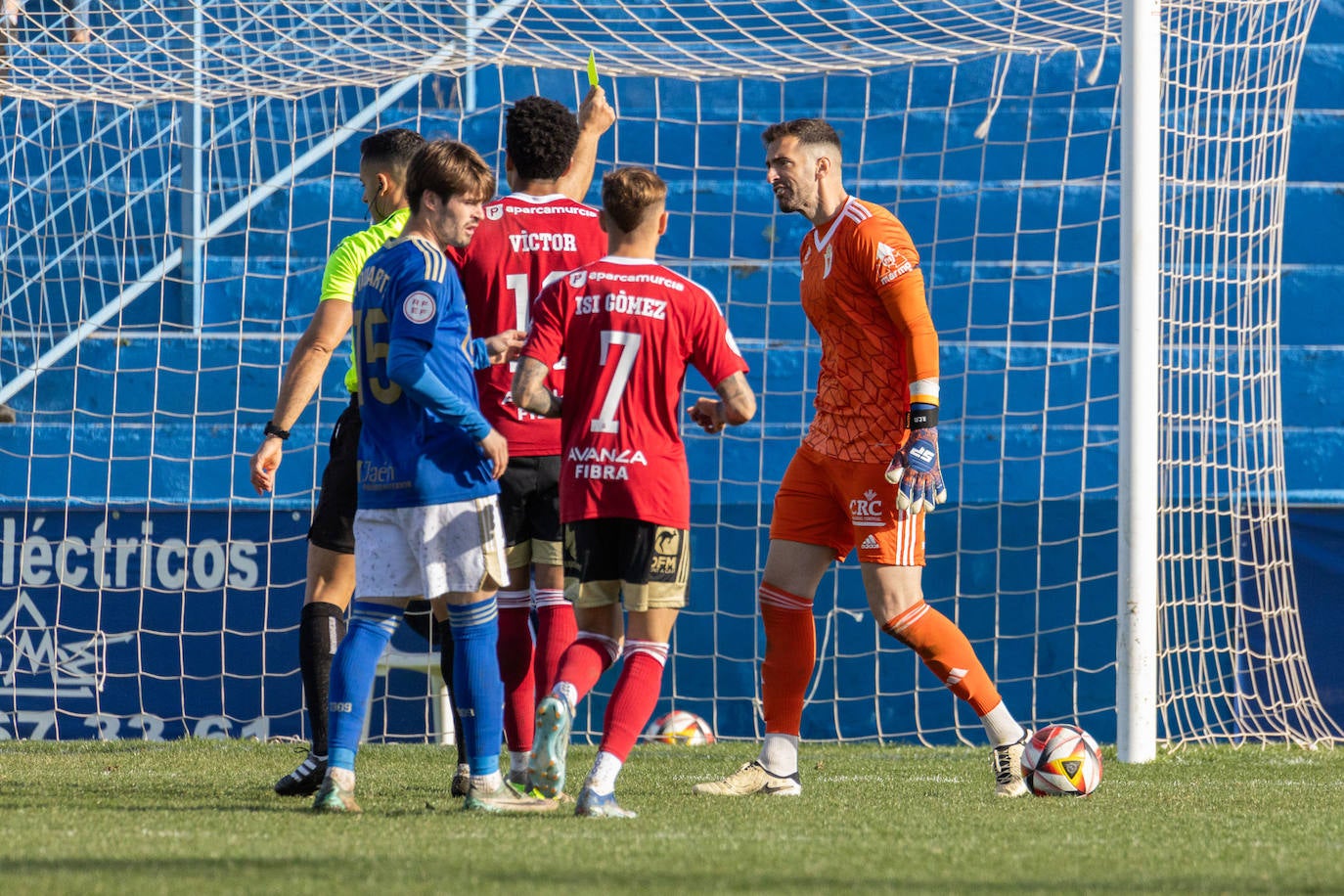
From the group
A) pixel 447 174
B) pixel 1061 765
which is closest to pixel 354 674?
pixel 447 174

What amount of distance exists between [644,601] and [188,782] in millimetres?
1899

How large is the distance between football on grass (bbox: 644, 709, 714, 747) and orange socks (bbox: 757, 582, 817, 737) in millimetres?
2634

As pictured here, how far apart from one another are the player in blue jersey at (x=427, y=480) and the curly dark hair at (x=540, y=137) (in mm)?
414

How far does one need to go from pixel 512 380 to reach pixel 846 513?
1.04m

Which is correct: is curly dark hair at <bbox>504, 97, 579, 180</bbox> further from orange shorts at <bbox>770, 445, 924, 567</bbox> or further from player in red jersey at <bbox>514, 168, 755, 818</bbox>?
orange shorts at <bbox>770, 445, 924, 567</bbox>

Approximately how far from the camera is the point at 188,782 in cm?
498

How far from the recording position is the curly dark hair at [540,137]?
4.30m

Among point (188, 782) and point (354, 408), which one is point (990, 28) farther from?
point (188, 782)

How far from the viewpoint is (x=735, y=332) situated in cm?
954

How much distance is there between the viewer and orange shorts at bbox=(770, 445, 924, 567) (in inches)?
180

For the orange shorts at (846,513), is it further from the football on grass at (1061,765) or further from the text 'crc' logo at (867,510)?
the football on grass at (1061,765)

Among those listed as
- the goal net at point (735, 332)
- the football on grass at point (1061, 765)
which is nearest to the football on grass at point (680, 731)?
the goal net at point (735, 332)

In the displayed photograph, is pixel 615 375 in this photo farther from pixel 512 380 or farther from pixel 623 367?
pixel 512 380

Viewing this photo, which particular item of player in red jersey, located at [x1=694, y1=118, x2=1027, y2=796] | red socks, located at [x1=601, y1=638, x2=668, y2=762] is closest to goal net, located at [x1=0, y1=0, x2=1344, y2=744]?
player in red jersey, located at [x1=694, y1=118, x2=1027, y2=796]
